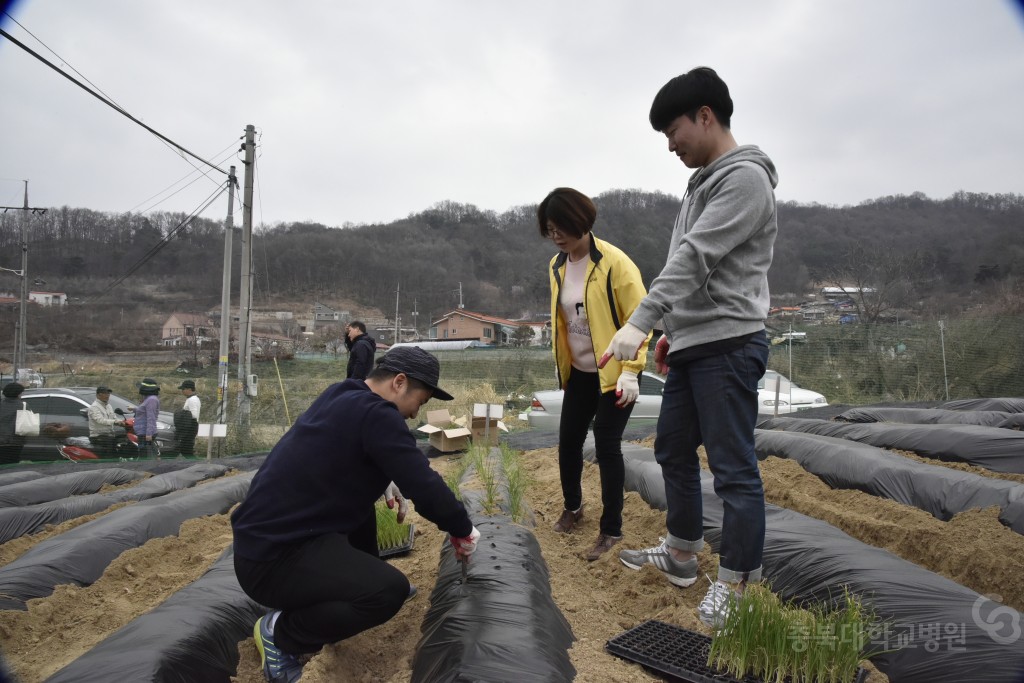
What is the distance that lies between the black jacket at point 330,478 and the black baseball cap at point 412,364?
138mm

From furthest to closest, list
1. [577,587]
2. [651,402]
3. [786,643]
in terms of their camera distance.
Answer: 1. [651,402]
2. [577,587]
3. [786,643]

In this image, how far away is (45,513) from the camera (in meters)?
4.17

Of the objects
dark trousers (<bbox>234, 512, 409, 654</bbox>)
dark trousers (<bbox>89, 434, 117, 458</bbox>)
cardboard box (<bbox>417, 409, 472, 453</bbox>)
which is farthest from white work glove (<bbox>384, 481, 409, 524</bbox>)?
dark trousers (<bbox>89, 434, 117, 458</bbox>)

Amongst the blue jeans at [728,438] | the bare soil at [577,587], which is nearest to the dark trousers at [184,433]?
the bare soil at [577,587]

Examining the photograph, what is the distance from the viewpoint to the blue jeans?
179cm

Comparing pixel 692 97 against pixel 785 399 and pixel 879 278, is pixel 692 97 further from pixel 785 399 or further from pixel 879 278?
pixel 879 278

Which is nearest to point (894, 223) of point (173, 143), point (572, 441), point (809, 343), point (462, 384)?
point (809, 343)

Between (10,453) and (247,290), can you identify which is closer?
(10,453)

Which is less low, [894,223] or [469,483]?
[894,223]

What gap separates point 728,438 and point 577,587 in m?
0.86

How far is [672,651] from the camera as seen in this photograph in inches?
64.7

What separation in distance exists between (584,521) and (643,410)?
7.62m

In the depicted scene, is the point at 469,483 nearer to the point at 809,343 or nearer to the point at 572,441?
the point at 572,441

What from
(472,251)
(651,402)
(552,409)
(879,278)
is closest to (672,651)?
(552,409)
